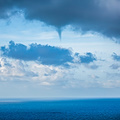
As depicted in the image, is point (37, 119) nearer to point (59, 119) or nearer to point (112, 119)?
point (59, 119)

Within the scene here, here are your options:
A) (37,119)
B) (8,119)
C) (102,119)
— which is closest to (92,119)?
(102,119)

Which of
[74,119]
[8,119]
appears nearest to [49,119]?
[74,119]

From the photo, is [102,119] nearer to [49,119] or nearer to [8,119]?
[49,119]

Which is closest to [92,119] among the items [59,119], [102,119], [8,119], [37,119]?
[102,119]

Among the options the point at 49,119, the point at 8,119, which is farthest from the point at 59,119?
the point at 8,119

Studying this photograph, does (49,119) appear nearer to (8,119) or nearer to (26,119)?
(26,119)

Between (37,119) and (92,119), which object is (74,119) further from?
(37,119)
